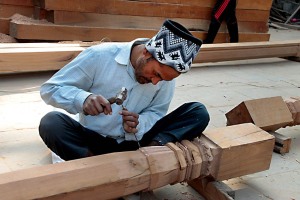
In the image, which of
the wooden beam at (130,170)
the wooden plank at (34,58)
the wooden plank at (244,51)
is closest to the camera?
the wooden beam at (130,170)

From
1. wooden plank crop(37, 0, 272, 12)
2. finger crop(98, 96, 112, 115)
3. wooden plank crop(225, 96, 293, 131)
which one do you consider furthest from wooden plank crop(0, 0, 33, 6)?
finger crop(98, 96, 112, 115)

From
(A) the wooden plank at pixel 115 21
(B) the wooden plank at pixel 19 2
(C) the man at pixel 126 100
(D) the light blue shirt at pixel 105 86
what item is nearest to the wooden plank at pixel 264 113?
(C) the man at pixel 126 100

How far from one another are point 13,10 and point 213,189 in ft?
14.9

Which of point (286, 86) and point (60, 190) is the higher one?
point (60, 190)

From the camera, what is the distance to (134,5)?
20.3 feet

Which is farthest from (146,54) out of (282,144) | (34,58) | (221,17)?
(221,17)

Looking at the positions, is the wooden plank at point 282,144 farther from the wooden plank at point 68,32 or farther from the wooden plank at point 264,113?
the wooden plank at point 68,32

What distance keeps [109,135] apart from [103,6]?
404 centimetres

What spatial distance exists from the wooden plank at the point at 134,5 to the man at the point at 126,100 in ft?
12.2

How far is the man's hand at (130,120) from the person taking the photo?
198cm

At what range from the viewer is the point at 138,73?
2.03 m

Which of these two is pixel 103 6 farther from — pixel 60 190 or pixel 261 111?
pixel 60 190

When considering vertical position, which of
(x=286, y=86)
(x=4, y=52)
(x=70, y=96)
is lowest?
(x=286, y=86)

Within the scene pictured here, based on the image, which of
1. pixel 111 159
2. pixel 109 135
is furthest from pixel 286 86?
pixel 111 159
